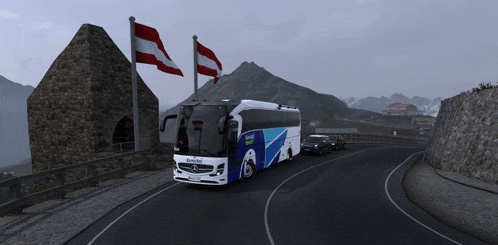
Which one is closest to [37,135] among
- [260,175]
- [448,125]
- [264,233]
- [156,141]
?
[156,141]

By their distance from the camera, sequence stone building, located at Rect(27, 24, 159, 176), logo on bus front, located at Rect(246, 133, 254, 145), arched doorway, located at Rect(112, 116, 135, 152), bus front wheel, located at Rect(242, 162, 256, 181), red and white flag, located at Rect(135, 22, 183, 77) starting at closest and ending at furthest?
1. logo on bus front, located at Rect(246, 133, 254, 145)
2. bus front wheel, located at Rect(242, 162, 256, 181)
3. red and white flag, located at Rect(135, 22, 183, 77)
4. stone building, located at Rect(27, 24, 159, 176)
5. arched doorway, located at Rect(112, 116, 135, 152)

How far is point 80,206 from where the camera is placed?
9.67 metres

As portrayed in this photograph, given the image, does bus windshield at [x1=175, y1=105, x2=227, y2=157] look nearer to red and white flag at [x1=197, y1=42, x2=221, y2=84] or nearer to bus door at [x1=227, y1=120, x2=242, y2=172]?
bus door at [x1=227, y1=120, x2=242, y2=172]

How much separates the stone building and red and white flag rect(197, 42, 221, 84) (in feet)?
22.8

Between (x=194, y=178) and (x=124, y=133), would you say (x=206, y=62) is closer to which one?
(x=124, y=133)

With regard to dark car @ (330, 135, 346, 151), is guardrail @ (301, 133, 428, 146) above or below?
below

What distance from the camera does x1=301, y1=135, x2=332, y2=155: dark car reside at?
2434 centimetres

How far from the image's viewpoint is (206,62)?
70.6 ft

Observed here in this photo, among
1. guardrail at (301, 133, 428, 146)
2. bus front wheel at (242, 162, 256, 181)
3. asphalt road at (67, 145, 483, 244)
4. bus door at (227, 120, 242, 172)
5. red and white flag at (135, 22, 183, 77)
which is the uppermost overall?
red and white flag at (135, 22, 183, 77)

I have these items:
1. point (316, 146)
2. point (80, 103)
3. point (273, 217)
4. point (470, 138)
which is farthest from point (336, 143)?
point (80, 103)

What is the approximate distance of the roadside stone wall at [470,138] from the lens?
13.9m

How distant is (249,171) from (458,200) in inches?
342

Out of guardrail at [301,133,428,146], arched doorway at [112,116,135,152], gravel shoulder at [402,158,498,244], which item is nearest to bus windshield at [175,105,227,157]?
gravel shoulder at [402,158,498,244]

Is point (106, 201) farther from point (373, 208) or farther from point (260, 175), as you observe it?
point (373, 208)
